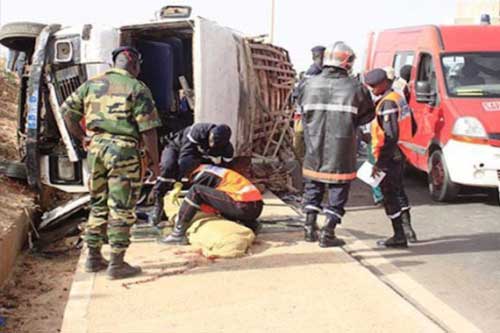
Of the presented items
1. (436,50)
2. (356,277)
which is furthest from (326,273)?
(436,50)

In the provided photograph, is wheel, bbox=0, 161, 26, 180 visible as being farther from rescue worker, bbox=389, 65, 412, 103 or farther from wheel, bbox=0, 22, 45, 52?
rescue worker, bbox=389, 65, 412, 103

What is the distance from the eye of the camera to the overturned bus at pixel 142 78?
A: 279 inches

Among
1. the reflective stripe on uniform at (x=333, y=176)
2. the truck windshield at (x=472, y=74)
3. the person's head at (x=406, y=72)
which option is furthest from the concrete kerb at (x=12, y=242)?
the person's head at (x=406, y=72)

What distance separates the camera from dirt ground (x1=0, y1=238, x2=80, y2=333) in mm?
5070

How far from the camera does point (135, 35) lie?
327 inches

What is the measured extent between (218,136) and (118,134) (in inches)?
54.0

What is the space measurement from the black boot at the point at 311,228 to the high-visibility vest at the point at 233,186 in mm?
488

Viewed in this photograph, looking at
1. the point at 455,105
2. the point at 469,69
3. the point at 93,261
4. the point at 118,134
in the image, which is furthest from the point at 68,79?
the point at 469,69

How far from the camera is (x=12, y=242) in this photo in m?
6.54

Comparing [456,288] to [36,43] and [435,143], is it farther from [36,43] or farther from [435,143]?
[36,43]

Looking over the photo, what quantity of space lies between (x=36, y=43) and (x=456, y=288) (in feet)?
15.6

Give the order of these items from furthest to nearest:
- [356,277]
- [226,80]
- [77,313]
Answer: [226,80], [356,277], [77,313]

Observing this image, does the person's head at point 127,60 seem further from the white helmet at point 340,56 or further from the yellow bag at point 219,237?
the white helmet at point 340,56

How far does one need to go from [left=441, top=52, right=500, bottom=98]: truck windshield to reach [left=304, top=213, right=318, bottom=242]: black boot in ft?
11.1
